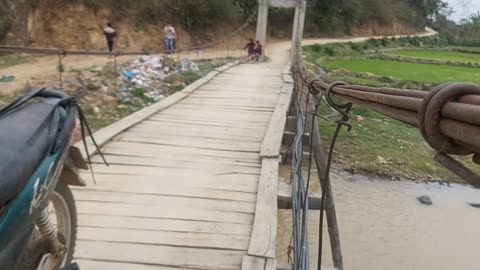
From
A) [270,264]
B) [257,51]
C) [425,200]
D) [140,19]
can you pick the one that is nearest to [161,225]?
[270,264]

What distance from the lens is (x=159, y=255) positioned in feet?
7.18

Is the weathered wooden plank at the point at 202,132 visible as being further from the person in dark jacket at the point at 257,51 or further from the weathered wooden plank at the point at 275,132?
the person in dark jacket at the point at 257,51

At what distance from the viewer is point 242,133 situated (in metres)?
4.45

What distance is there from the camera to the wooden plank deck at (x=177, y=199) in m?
2.19

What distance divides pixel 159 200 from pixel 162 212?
0.58ft

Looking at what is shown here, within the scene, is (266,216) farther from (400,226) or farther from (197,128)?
(400,226)

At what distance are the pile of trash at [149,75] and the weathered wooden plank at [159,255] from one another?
4255 mm

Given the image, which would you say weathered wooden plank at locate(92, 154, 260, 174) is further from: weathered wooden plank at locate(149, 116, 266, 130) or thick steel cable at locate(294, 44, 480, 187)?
thick steel cable at locate(294, 44, 480, 187)

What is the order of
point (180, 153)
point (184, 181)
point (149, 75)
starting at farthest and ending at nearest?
1. point (149, 75)
2. point (180, 153)
3. point (184, 181)

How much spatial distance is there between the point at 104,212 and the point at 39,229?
84cm

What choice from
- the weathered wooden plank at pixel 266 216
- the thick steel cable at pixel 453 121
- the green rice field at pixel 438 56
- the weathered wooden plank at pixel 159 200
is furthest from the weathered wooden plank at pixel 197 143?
the green rice field at pixel 438 56

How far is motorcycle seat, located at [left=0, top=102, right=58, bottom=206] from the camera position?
4.29 feet

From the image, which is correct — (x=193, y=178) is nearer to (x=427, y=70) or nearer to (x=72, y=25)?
(x=72, y=25)

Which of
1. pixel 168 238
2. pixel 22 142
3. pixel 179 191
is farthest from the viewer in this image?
pixel 179 191
